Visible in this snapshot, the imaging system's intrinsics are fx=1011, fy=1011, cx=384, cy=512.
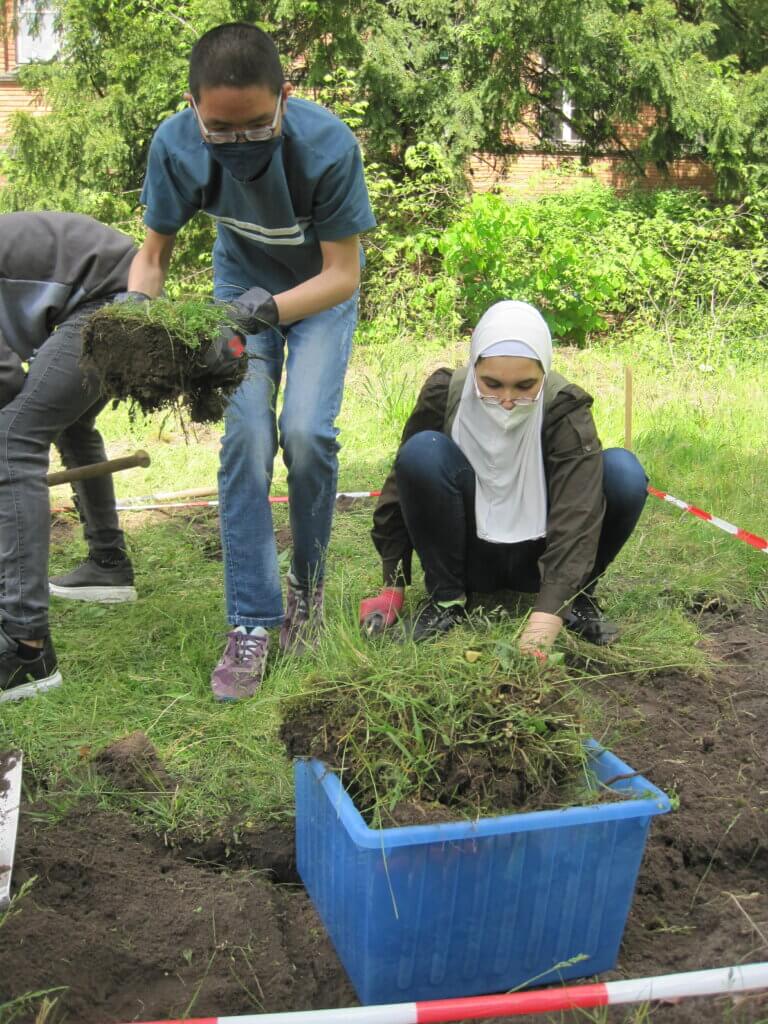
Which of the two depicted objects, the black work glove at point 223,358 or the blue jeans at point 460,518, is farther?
the blue jeans at point 460,518

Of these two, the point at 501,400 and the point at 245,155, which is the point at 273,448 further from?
the point at 245,155

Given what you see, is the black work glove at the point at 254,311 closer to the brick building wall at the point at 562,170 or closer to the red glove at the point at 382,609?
the red glove at the point at 382,609

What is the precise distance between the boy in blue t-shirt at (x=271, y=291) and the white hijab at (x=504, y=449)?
16.5 inches

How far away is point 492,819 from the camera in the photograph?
5.60ft

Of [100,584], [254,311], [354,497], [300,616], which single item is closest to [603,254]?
[354,497]

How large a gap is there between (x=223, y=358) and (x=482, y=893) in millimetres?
1543

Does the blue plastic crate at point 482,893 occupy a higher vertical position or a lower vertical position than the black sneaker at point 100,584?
higher

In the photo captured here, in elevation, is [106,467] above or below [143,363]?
below

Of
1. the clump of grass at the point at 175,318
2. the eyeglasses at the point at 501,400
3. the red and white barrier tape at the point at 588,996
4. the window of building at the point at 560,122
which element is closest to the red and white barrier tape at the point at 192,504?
the eyeglasses at the point at 501,400

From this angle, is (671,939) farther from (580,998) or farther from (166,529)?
(166,529)

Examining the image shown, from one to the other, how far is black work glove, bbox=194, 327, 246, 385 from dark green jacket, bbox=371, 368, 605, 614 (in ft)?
2.53

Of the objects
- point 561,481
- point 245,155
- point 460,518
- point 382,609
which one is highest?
point 245,155

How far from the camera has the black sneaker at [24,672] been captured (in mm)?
3023

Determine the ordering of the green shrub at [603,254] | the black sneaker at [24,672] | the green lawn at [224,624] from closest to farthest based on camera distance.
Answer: the green lawn at [224,624]
the black sneaker at [24,672]
the green shrub at [603,254]
